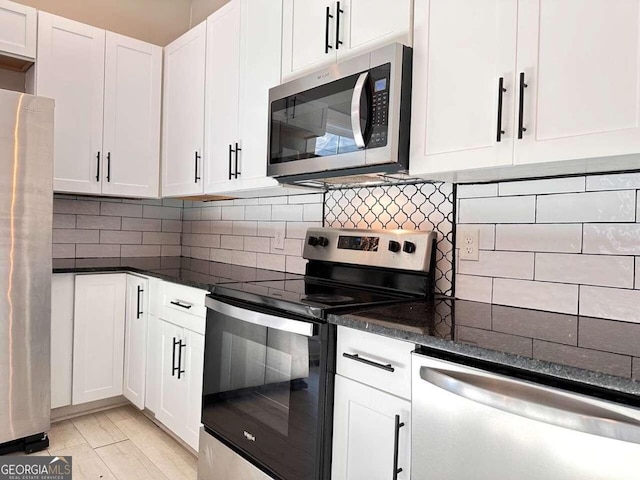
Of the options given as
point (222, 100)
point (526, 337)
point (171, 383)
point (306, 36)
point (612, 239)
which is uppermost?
point (306, 36)

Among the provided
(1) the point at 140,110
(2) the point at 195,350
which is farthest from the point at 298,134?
(1) the point at 140,110

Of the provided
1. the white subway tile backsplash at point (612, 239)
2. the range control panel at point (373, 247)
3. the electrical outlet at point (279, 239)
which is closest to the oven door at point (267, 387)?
the range control panel at point (373, 247)

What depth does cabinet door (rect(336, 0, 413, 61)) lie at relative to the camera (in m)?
1.58

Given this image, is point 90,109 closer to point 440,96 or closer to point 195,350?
point 195,350

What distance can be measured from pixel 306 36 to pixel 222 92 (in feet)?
2.48

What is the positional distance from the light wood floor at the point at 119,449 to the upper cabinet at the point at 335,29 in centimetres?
192

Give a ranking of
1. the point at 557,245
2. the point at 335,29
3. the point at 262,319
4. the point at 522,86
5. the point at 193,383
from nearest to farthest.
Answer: the point at 522,86, the point at 557,245, the point at 262,319, the point at 335,29, the point at 193,383

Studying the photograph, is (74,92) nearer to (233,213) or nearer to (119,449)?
(233,213)

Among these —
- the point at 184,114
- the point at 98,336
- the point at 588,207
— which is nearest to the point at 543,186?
the point at 588,207

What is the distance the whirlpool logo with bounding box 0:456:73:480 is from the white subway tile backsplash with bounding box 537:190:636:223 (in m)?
2.32

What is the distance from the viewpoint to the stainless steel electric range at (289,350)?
145 cm

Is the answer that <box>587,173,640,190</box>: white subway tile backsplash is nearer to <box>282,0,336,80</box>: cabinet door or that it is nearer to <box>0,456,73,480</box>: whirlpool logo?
<box>282,0,336,80</box>: cabinet door

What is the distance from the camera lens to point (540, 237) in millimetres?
1545

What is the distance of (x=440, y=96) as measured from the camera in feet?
4.83
